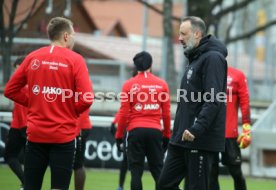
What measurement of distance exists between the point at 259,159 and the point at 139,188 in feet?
20.9

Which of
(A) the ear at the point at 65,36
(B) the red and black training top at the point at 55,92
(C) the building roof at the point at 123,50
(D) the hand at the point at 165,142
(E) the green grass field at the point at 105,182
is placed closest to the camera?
(B) the red and black training top at the point at 55,92

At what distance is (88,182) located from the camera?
1478 centimetres

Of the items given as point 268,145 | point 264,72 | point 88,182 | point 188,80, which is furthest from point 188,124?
point 264,72

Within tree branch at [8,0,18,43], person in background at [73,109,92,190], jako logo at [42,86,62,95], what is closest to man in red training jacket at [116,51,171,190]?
person in background at [73,109,92,190]

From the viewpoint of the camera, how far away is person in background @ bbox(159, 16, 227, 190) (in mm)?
8266

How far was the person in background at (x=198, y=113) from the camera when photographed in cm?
827

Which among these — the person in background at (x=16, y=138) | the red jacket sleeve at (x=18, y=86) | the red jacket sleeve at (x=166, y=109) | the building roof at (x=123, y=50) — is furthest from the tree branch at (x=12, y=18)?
the red jacket sleeve at (x=18, y=86)

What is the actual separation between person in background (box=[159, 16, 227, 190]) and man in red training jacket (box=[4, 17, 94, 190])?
3.44 ft

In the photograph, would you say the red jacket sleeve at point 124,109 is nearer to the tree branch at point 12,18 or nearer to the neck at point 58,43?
the neck at point 58,43

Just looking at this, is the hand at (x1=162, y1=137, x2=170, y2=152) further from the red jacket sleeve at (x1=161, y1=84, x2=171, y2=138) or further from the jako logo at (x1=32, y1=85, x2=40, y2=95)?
the jako logo at (x1=32, y1=85, x2=40, y2=95)

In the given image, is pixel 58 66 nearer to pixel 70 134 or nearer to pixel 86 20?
pixel 70 134

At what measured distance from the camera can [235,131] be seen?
11.4 m

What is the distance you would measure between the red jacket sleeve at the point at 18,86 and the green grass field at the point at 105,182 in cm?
498

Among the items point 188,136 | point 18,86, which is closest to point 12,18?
point 18,86
